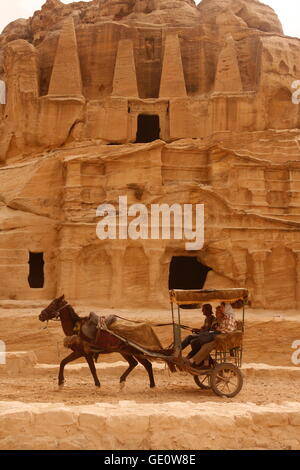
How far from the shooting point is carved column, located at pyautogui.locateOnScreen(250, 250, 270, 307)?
25703mm

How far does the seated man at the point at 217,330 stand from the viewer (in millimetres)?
11289

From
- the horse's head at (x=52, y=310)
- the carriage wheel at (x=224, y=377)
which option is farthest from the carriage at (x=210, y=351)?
the horse's head at (x=52, y=310)

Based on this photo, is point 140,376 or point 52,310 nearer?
point 52,310

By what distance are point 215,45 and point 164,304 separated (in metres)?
21.6

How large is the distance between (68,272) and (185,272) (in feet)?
26.6

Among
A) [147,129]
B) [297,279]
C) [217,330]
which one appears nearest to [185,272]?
[297,279]

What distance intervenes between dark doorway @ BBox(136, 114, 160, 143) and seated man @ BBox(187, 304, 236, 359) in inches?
1064

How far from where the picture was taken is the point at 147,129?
123 ft

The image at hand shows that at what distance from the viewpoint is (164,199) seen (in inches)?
1035

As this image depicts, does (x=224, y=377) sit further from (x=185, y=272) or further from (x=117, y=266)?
(x=185, y=272)

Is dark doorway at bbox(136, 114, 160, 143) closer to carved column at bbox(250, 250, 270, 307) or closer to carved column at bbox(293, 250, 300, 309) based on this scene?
carved column at bbox(250, 250, 270, 307)

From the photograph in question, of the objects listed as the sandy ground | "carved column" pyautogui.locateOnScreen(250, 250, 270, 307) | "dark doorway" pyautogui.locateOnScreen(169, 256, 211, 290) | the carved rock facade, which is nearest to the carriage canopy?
the sandy ground
